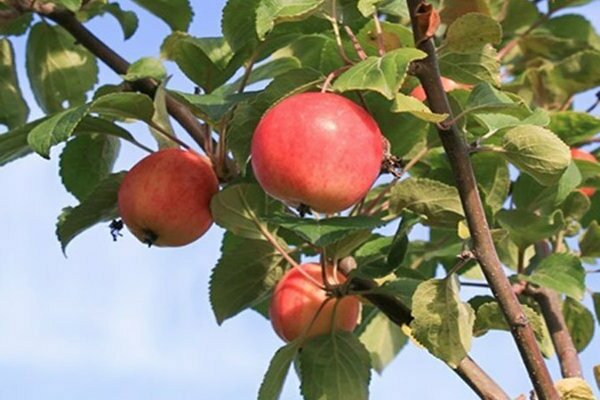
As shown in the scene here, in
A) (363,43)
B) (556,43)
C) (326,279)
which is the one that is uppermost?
(556,43)

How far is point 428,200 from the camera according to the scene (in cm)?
137

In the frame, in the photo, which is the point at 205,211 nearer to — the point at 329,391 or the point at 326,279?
the point at 326,279

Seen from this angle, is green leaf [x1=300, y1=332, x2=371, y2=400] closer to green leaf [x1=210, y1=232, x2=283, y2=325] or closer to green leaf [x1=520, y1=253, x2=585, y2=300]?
green leaf [x1=210, y1=232, x2=283, y2=325]

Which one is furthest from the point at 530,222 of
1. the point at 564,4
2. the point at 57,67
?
the point at 57,67

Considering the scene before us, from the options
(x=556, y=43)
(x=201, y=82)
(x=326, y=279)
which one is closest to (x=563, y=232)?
(x=556, y=43)

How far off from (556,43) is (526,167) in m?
1.04

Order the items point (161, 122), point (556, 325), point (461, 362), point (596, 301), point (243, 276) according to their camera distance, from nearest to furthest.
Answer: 1. point (461, 362)
2. point (161, 122)
3. point (243, 276)
4. point (556, 325)
5. point (596, 301)

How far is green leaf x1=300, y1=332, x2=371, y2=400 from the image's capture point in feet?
4.73

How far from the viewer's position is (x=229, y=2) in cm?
141

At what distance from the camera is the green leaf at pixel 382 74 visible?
43.4 inches

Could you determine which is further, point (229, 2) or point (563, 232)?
point (563, 232)

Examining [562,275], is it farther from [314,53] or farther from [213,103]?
[213,103]

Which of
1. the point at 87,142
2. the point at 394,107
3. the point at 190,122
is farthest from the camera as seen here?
the point at 87,142

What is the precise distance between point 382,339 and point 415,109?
3.22ft
